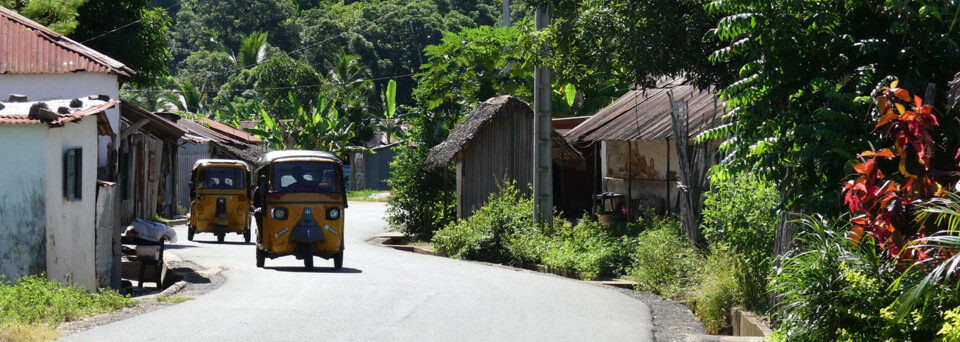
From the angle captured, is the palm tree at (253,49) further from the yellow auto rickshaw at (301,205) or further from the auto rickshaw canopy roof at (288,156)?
the yellow auto rickshaw at (301,205)

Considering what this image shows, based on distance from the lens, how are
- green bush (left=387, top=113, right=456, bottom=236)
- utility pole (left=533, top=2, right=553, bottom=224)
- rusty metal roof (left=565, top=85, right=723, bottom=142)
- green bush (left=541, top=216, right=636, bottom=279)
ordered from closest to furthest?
green bush (left=541, top=216, right=636, bottom=279)
rusty metal roof (left=565, top=85, right=723, bottom=142)
utility pole (left=533, top=2, right=553, bottom=224)
green bush (left=387, top=113, right=456, bottom=236)

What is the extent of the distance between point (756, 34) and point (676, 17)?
6.59m

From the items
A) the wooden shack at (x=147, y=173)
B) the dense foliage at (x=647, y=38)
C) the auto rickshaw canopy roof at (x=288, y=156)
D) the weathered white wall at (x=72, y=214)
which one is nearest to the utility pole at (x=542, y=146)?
the dense foliage at (x=647, y=38)

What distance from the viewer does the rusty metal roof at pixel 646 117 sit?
65.7 ft

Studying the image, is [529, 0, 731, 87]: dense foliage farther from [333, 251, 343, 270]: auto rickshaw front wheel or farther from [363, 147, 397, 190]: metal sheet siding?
[363, 147, 397, 190]: metal sheet siding

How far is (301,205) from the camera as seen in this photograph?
18688 mm

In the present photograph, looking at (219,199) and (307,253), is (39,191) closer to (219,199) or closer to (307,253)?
(307,253)

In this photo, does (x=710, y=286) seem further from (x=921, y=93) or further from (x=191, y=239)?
(x=191, y=239)

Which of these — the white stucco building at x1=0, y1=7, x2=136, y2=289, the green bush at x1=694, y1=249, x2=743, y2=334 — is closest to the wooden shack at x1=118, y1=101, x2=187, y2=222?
the white stucco building at x1=0, y1=7, x2=136, y2=289

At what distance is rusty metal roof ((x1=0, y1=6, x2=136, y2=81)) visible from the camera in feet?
66.5

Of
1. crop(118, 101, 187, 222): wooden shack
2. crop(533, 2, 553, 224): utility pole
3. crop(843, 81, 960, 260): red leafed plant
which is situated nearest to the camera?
crop(843, 81, 960, 260): red leafed plant

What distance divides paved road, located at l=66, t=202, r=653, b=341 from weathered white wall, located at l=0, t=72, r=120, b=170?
474 cm

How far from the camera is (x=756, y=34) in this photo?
955 cm

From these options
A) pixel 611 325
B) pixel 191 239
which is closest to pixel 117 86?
pixel 191 239
